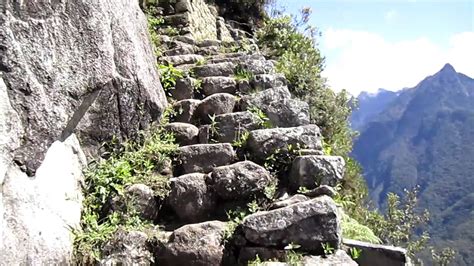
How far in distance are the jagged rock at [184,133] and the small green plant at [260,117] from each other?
2.25 feet

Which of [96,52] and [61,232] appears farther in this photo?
[96,52]

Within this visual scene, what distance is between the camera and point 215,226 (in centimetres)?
365

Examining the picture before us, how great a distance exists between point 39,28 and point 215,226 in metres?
2.11

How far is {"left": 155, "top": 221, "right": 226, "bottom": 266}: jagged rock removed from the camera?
136 inches

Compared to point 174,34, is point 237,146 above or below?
below

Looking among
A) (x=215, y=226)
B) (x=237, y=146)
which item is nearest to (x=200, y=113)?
(x=237, y=146)

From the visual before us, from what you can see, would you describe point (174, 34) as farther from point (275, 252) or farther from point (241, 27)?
point (275, 252)

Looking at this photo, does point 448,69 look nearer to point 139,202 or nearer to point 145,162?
point 145,162

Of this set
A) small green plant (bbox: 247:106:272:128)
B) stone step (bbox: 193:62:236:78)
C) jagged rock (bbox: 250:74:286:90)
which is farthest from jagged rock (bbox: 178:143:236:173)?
stone step (bbox: 193:62:236:78)

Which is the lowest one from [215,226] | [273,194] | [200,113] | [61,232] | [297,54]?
[61,232]

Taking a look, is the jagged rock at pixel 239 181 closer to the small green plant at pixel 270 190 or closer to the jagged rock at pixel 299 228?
the small green plant at pixel 270 190

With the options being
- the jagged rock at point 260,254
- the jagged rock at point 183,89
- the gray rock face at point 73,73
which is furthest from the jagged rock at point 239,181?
the jagged rock at point 183,89

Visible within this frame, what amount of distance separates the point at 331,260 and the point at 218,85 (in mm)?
3039

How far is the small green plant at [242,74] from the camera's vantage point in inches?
232
